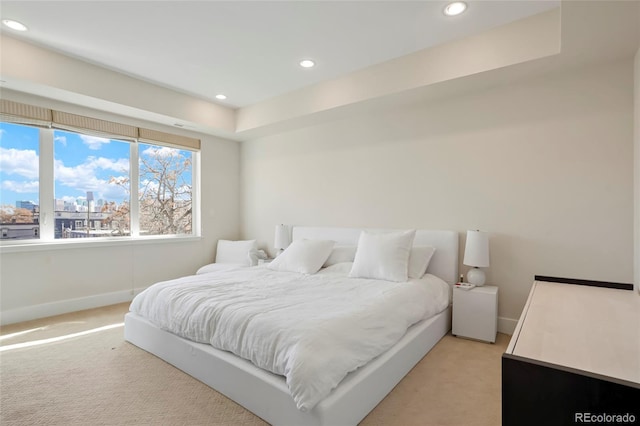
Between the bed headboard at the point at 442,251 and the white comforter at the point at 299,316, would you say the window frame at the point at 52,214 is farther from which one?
the bed headboard at the point at 442,251

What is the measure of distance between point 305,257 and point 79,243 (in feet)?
9.14

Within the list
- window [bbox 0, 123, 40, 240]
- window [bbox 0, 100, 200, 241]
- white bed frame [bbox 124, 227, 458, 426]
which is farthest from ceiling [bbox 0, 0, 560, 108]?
white bed frame [bbox 124, 227, 458, 426]

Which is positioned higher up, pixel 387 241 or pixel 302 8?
pixel 302 8

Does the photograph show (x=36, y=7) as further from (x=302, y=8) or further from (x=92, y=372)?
(x=92, y=372)

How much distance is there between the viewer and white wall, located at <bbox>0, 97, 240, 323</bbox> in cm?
337

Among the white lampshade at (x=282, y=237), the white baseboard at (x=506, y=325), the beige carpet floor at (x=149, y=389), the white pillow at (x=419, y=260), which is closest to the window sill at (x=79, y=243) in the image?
the beige carpet floor at (x=149, y=389)

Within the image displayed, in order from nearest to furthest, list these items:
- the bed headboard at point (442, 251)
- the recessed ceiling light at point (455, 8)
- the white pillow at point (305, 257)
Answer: the recessed ceiling light at point (455, 8), the bed headboard at point (442, 251), the white pillow at point (305, 257)

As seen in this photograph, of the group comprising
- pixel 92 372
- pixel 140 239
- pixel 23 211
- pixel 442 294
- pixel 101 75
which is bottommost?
pixel 92 372

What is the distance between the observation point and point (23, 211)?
11.3 ft

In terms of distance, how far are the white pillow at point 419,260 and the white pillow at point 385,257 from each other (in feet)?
0.35

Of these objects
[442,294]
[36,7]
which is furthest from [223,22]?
[442,294]

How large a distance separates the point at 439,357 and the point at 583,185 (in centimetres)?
195

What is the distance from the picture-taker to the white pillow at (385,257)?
116 inches

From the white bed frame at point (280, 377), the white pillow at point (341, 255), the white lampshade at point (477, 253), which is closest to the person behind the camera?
the white bed frame at point (280, 377)
